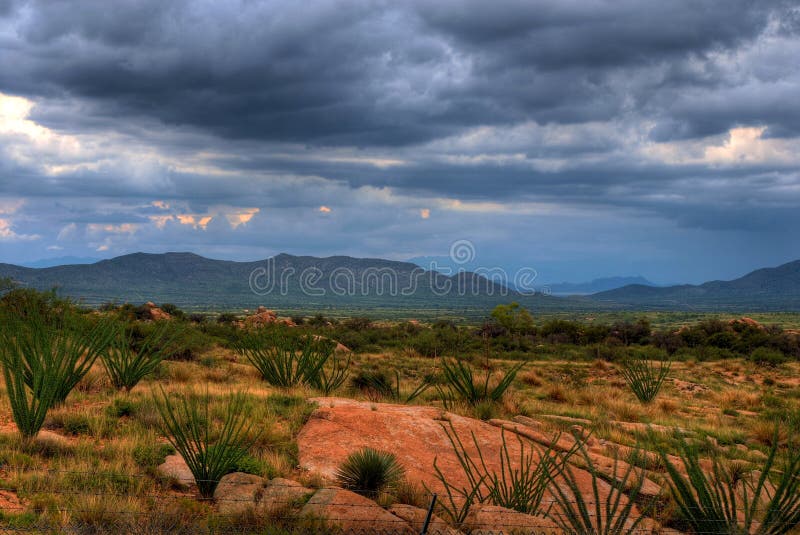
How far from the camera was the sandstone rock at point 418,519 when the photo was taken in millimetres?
6715

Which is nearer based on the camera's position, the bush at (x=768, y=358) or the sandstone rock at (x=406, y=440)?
the sandstone rock at (x=406, y=440)

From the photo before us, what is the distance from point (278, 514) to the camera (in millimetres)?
7215

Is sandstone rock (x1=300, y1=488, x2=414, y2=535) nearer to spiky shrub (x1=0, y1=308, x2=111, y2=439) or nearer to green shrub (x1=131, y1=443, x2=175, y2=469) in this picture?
green shrub (x1=131, y1=443, x2=175, y2=469)

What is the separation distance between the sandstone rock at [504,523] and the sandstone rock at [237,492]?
2.57 m

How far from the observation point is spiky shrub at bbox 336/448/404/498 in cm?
843

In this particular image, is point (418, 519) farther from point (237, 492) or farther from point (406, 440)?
point (406, 440)

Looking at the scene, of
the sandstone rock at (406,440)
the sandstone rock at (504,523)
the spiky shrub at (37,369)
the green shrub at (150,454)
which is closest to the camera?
the sandstone rock at (504,523)

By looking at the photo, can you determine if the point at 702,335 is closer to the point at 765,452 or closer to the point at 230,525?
the point at 765,452

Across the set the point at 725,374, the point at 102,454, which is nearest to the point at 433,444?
the point at 102,454

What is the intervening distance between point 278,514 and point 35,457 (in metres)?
3.85

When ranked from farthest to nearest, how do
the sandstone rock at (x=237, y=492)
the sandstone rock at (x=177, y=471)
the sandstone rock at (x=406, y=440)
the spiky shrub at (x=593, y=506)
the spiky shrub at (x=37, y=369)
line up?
the spiky shrub at (x=37, y=369) < the sandstone rock at (x=406, y=440) < the sandstone rock at (x=177, y=471) < the sandstone rock at (x=237, y=492) < the spiky shrub at (x=593, y=506)

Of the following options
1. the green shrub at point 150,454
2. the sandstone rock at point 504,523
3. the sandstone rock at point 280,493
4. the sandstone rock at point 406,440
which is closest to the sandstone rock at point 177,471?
the green shrub at point 150,454

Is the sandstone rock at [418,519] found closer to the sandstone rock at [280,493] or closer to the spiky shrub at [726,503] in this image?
the sandstone rock at [280,493]

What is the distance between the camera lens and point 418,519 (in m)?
7.25
